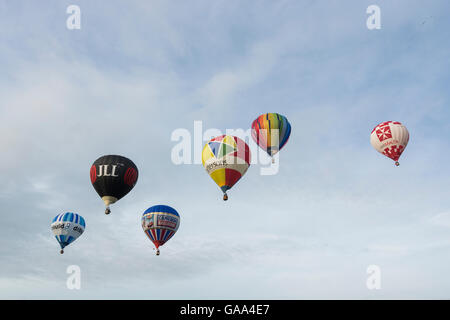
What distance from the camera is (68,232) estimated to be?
131 ft

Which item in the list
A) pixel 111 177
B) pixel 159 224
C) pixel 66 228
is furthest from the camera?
pixel 66 228

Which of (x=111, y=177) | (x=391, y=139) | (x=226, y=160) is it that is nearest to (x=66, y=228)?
(x=111, y=177)

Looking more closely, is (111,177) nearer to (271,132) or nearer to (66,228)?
(66,228)

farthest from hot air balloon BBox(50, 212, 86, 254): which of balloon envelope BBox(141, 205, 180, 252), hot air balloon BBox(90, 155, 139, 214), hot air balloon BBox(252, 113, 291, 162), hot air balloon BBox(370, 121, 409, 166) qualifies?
hot air balloon BBox(370, 121, 409, 166)

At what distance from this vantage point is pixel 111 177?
3148 cm

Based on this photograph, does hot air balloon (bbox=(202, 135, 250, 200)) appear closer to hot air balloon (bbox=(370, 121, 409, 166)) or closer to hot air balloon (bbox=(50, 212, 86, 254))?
hot air balloon (bbox=(370, 121, 409, 166))

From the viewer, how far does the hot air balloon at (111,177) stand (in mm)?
31484

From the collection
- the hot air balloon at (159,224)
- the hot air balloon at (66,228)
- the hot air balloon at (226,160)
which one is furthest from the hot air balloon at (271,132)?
the hot air balloon at (66,228)

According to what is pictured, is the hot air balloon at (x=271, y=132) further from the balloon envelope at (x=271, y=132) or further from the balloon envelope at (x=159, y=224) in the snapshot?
the balloon envelope at (x=159, y=224)

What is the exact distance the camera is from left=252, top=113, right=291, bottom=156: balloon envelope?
32750mm

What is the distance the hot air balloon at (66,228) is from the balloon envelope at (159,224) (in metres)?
8.41
